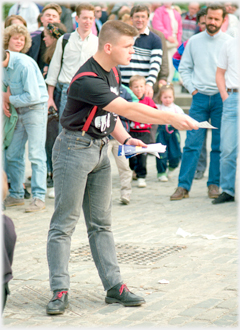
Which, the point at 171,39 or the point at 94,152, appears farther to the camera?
the point at 171,39

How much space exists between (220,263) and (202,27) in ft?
17.3

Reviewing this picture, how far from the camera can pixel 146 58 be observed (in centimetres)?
867

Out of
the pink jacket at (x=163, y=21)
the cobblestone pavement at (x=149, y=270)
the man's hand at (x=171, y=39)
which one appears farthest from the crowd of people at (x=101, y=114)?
the man's hand at (x=171, y=39)

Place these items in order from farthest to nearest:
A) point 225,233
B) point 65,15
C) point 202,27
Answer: point 65,15 → point 202,27 → point 225,233

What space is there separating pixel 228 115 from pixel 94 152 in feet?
12.4

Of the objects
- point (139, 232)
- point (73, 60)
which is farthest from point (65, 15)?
point (139, 232)

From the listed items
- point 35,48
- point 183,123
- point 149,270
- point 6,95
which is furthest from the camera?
point 35,48

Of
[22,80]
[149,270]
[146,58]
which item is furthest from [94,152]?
[146,58]

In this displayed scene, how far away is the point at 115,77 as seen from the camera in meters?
4.21

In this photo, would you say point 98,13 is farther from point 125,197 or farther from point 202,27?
point 125,197

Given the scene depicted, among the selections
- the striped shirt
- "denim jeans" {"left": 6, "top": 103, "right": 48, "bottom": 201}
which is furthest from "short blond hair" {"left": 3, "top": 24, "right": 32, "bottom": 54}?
Answer: the striped shirt

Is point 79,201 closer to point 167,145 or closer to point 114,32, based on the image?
point 114,32

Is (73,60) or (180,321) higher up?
(73,60)

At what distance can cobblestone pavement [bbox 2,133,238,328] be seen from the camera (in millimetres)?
3879
